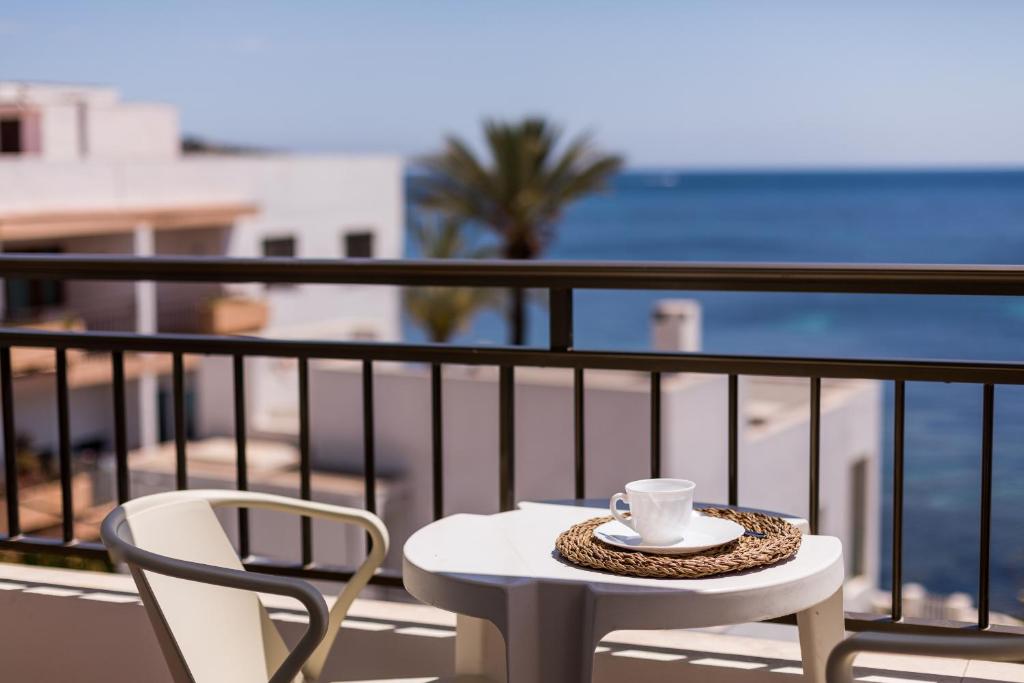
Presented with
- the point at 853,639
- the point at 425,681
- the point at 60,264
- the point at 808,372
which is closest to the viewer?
the point at 853,639

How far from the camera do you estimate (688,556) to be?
177 cm

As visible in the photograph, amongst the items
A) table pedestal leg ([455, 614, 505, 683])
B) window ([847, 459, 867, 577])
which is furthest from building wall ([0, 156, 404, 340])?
table pedestal leg ([455, 614, 505, 683])

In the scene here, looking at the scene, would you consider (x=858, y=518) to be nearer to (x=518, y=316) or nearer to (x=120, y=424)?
(x=518, y=316)

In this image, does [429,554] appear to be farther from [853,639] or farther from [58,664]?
[58,664]

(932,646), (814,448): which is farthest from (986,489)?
(932,646)

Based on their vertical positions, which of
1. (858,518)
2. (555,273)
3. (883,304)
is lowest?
(858,518)

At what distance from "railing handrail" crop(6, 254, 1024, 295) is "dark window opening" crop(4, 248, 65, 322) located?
16.6 metres

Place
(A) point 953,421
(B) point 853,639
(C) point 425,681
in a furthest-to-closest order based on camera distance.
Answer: (A) point 953,421, (C) point 425,681, (B) point 853,639

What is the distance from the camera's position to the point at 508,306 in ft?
65.2

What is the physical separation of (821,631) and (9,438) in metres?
1.86

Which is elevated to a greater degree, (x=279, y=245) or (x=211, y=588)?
(x=279, y=245)

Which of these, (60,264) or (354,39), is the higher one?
(354,39)

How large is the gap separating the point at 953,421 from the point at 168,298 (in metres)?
19.4

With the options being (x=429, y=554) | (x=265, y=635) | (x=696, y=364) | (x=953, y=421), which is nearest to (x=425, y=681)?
(x=265, y=635)
